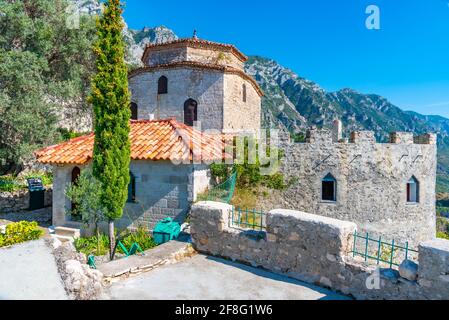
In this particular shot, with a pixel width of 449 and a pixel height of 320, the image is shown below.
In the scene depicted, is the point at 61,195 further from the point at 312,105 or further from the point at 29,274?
the point at 312,105

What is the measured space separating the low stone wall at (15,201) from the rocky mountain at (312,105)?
8188 cm

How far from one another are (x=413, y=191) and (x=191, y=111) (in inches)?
593

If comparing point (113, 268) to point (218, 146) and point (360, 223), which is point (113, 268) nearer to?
point (218, 146)

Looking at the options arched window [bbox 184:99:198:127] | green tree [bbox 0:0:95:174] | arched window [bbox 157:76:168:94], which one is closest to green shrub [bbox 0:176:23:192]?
green tree [bbox 0:0:95:174]

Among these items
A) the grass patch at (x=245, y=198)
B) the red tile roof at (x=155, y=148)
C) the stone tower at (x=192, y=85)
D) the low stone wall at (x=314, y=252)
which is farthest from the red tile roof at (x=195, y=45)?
the low stone wall at (x=314, y=252)

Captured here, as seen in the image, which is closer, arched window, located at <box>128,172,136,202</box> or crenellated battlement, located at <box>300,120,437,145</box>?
arched window, located at <box>128,172,136,202</box>

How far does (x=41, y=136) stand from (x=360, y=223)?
68.0 ft

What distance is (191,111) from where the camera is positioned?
71.4ft

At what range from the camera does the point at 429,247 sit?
483 centimetres

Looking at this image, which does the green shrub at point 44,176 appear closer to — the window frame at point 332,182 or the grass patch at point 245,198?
the grass patch at point 245,198

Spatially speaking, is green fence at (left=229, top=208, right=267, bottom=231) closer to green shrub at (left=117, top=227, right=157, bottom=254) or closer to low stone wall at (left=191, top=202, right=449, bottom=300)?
low stone wall at (left=191, top=202, right=449, bottom=300)

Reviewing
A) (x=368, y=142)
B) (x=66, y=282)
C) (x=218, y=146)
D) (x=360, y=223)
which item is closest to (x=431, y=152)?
(x=368, y=142)

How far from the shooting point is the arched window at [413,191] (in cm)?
1750

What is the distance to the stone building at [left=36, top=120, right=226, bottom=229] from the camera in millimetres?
10852
